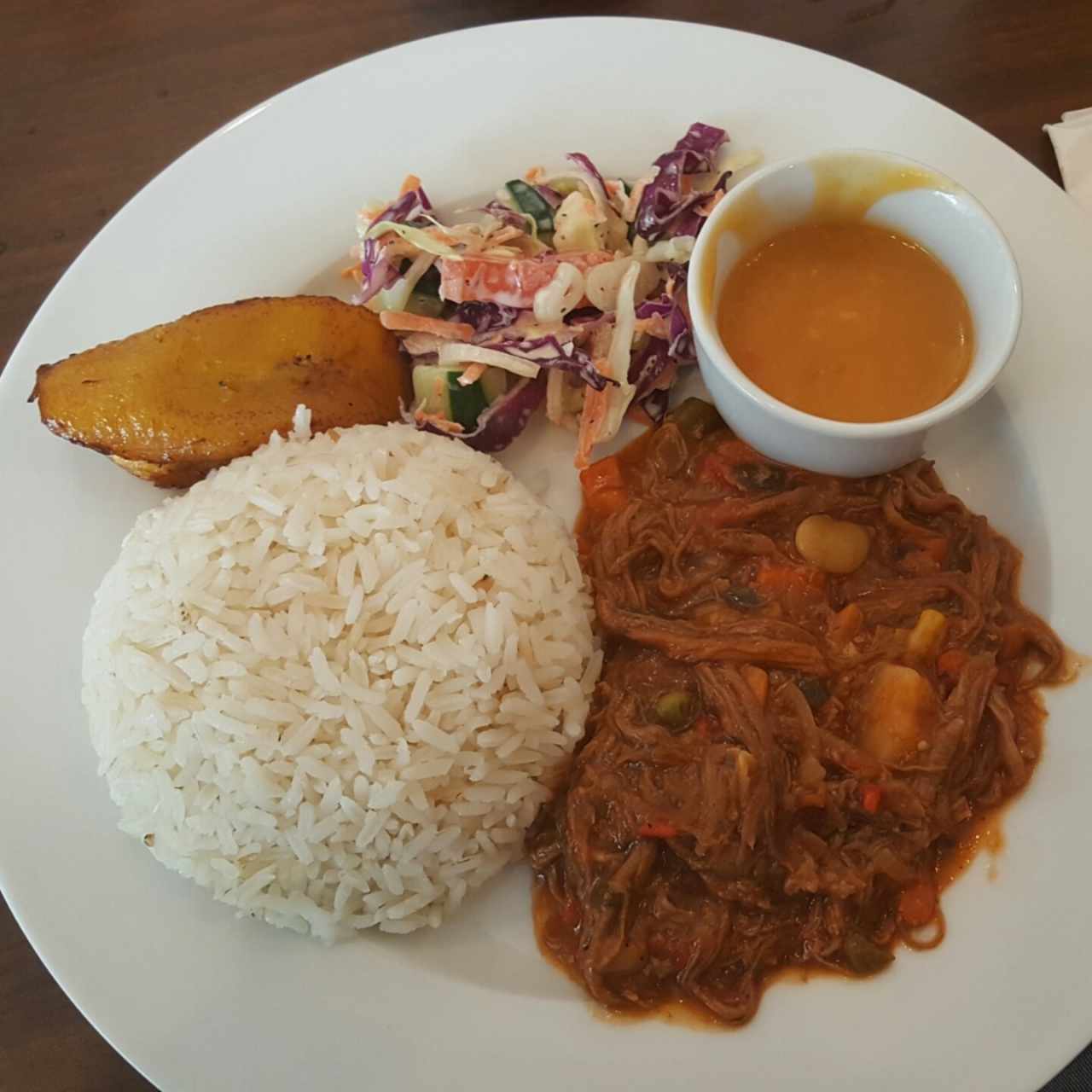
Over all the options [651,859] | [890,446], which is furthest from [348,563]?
[890,446]

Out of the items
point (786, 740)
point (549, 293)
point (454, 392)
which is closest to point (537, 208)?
point (549, 293)

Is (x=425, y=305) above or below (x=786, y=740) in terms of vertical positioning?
above

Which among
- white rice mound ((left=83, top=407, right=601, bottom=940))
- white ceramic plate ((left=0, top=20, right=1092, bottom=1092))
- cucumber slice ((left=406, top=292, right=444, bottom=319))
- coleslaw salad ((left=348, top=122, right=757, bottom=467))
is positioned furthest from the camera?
cucumber slice ((left=406, top=292, right=444, bottom=319))

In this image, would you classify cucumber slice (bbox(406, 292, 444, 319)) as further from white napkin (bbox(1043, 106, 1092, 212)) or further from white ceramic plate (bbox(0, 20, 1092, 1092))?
white napkin (bbox(1043, 106, 1092, 212))

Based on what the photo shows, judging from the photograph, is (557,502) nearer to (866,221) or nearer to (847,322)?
(847,322)

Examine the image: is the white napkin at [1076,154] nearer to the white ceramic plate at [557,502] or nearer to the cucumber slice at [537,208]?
the white ceramic plate at [557,502]

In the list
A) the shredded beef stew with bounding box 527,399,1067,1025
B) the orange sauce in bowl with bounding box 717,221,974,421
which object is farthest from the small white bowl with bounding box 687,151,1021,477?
the shredded beef stew with bounding box 527,399,1067,1025
